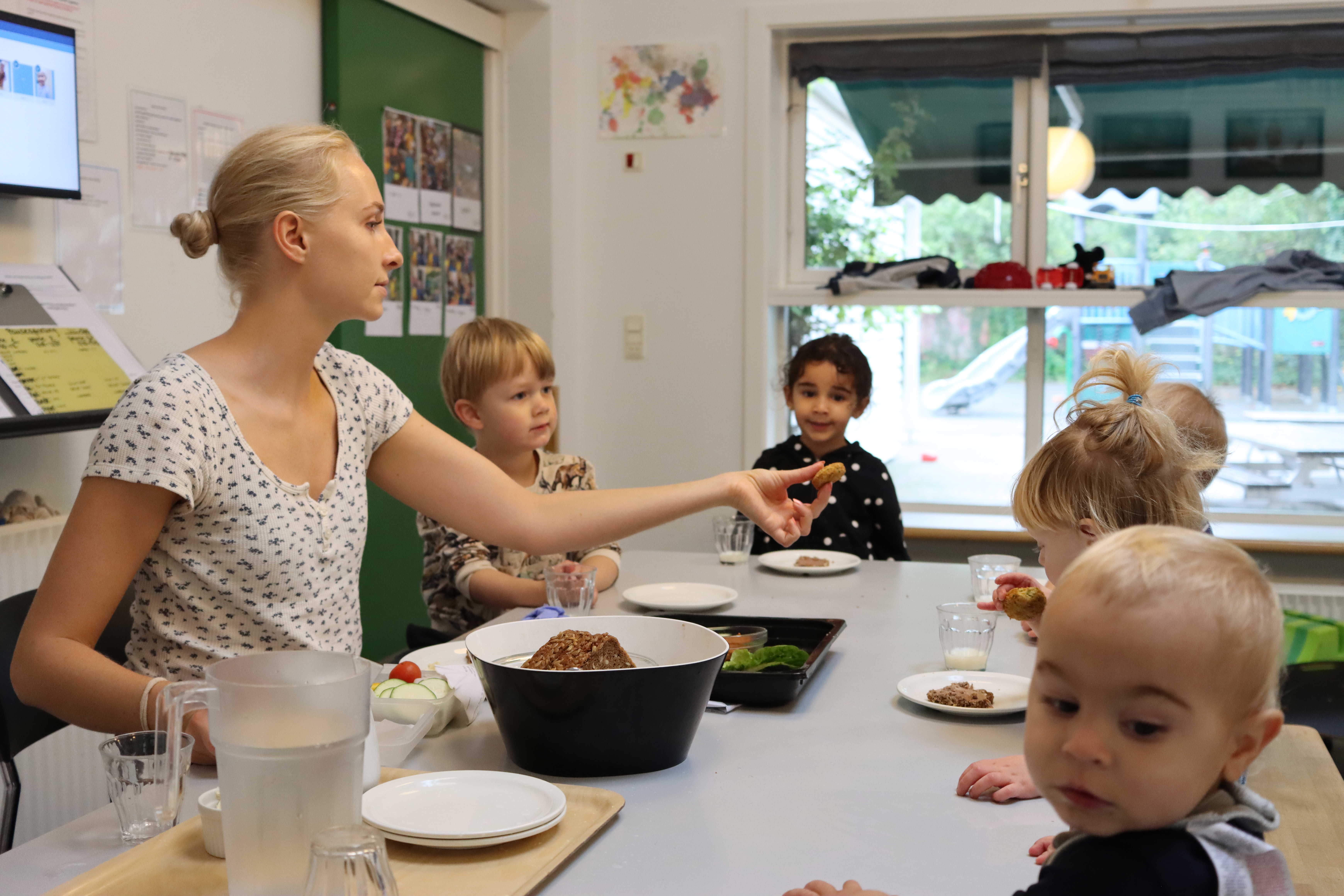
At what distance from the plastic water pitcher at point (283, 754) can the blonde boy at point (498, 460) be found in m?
1.23

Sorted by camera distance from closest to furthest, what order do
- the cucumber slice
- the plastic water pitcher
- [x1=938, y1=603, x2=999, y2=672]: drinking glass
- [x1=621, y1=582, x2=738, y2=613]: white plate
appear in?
the plastic water pitcher
the cucumber slice
[x1=938, y1=603, x2=999, y2=672]: drinking glass
[x1=621, y1=582, x2=738, y2=613]: white plate

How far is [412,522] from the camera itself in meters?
3.44

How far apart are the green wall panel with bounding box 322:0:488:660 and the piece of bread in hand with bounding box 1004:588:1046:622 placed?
206 cm

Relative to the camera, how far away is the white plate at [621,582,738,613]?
1.88 metres

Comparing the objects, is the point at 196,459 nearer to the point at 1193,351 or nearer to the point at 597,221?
the point at 597,221

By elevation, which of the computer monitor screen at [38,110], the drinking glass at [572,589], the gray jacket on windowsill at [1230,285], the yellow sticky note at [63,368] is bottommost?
the drinking glass at [572,589]

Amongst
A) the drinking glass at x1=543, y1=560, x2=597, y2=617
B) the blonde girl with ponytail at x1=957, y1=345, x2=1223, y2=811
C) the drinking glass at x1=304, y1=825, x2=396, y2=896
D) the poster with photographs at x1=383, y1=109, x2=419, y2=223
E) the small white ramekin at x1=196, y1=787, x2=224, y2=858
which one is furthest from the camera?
the poster with photographs at x1=383, y1=109, x2=419, y2=223

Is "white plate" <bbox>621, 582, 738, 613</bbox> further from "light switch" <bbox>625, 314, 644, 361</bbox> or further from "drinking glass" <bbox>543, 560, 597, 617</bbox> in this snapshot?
"light switch" <bbox>625, 314, 644, 361</bbox>

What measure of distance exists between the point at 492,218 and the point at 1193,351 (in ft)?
7.69

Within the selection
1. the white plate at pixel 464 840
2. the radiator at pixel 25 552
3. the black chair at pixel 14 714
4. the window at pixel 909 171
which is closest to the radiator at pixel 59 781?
the radiator at pixel 25 552

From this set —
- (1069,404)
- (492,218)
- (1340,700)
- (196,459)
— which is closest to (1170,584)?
(196,459)

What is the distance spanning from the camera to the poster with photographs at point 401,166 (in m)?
3.27

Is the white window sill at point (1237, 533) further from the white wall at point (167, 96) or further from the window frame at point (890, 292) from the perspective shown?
the white wall at point (167, 96)

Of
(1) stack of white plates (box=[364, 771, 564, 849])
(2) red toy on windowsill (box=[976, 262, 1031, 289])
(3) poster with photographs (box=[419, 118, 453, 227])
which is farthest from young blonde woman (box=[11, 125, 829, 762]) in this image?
(2) red toy on windowsill (box=[976, 262, 1031, 289])
